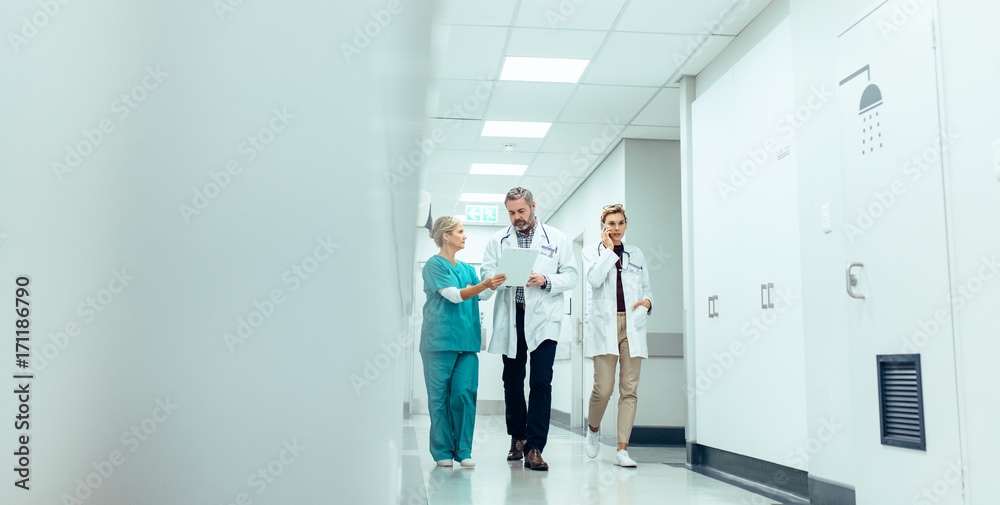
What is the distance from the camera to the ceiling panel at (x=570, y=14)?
3617 millimetres

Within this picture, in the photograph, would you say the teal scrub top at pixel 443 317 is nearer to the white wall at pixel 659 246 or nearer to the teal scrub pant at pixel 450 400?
the teal scrub pant at pixel 450 400

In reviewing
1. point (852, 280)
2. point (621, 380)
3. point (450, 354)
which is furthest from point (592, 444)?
point (852, 280)

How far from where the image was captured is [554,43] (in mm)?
4086

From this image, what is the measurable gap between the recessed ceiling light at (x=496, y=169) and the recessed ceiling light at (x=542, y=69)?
6.95 feet

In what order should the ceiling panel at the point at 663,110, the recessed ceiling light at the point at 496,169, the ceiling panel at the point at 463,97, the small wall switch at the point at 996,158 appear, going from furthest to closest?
the recessed ceiling light at the point at 496,169
the ceiling panel at the point at 663,110
the ceiling panel at the point at 463,97
the small wall switch at the point at 996,158

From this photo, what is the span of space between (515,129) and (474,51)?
4.98 feet

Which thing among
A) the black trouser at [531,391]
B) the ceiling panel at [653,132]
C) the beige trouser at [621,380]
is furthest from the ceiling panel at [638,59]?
the black trouser at [531,391]

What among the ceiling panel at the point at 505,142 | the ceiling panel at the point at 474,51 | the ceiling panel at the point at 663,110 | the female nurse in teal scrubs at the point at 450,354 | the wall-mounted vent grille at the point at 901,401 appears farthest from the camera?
the ceiling panel at the point at 505,142

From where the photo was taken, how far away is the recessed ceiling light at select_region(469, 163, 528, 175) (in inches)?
265

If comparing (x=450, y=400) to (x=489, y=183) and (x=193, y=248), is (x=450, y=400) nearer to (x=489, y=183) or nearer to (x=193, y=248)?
(x=193, y=248)

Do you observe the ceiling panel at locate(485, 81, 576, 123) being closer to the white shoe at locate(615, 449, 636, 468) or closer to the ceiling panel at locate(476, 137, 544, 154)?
the ceiling panel at locate(476, 137, 544, 154)

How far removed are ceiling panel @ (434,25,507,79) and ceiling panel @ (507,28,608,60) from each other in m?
0.09

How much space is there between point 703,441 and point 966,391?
243 cm

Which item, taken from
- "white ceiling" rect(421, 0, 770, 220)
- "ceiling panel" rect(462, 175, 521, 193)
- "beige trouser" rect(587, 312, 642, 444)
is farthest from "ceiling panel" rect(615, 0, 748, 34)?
"ceiling panel" rect(462, 175, 521, 193)
